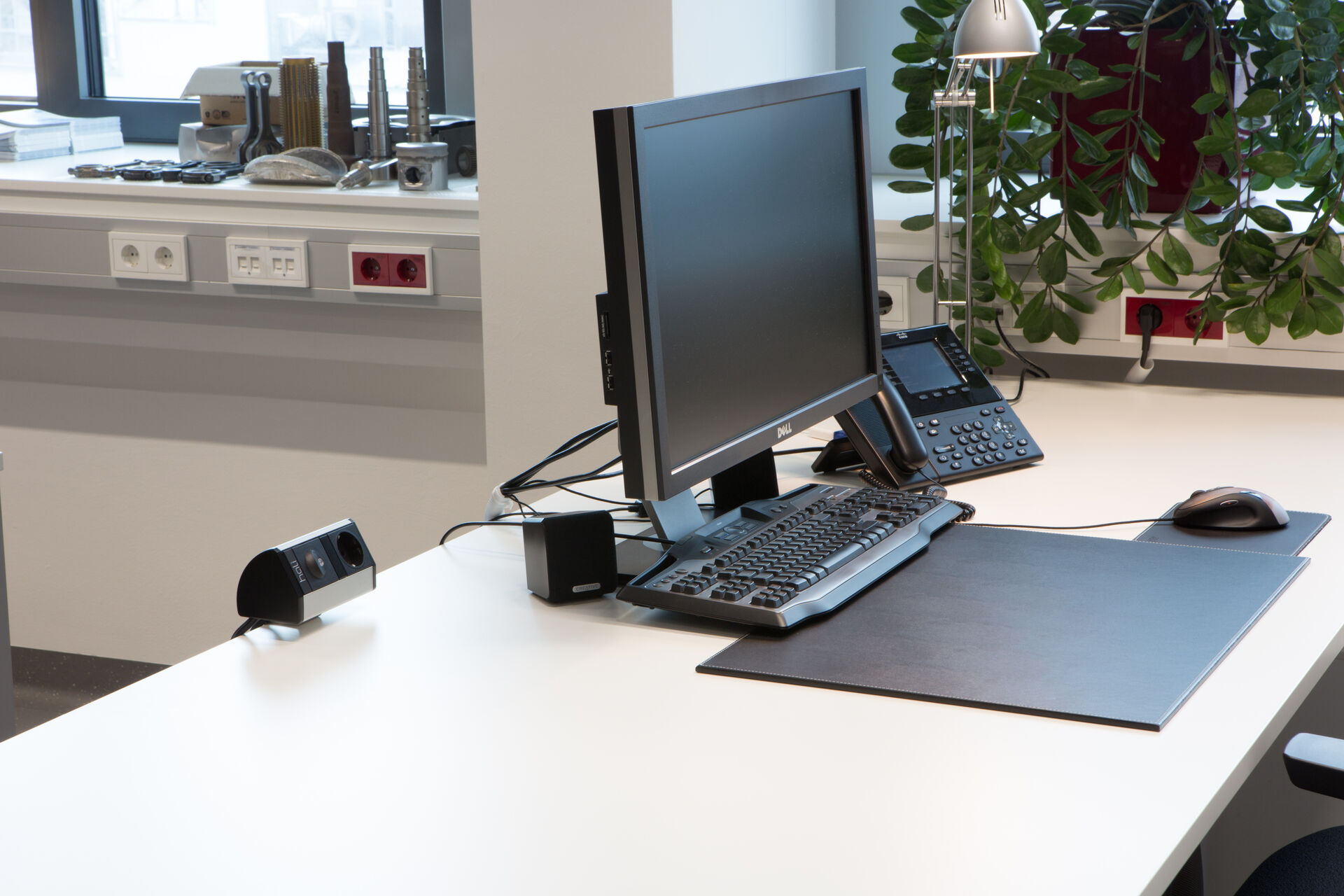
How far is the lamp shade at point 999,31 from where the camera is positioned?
5.15ft

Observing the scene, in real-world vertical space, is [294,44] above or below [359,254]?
above

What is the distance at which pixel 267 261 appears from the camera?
2.37 m

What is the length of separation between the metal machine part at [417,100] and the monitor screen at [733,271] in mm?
1122

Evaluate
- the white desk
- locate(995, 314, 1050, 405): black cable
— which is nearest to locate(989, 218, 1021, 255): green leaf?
locate(995, 314, 1050, 405): black cable

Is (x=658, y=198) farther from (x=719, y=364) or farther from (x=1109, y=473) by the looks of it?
(x=1109, y=473)

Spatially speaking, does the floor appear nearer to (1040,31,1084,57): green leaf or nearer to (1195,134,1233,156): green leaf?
(1040,31,1084,57): green leaf

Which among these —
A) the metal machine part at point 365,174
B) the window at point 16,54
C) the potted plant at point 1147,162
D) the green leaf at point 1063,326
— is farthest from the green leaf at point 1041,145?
the window at point 16,54

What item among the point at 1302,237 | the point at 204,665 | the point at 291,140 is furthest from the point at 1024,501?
the point at 291,140

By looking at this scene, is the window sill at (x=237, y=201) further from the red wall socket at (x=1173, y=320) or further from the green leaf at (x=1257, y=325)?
the green leaf at (x=1257, y=325)

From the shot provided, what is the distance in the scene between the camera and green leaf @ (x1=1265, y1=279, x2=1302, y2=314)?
5.88 ft

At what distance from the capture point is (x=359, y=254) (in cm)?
231

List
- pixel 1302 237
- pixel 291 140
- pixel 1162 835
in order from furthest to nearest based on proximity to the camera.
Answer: pixel 291 140 < pixel 1302 237 < pixel 1162 835

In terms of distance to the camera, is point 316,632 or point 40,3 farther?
point 40,3

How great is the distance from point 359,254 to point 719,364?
4.17 ft
